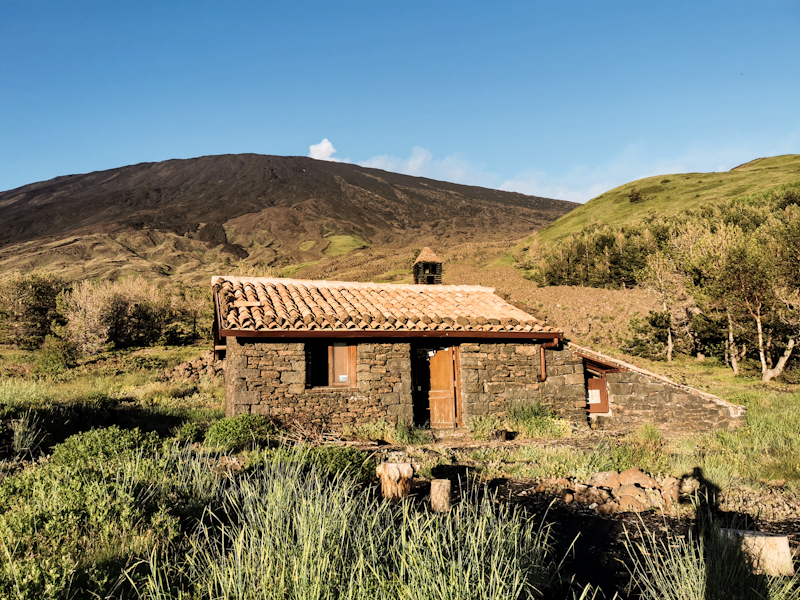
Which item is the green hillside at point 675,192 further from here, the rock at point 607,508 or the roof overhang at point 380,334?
the rock at point 607,508

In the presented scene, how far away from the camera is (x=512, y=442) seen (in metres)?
11.0

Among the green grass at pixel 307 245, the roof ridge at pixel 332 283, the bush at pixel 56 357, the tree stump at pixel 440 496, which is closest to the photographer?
the tree stump at pixel 440 496

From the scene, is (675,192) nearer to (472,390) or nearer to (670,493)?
(472,390)

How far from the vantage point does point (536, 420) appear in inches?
489

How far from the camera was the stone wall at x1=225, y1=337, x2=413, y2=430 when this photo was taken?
1115 cm

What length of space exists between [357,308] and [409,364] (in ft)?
6.36

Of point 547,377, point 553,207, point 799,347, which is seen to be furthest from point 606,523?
point 553,207

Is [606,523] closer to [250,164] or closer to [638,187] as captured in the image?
[638,187]

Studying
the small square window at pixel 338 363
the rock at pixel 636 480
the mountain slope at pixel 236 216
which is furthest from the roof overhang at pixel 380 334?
the mountain slope at pixel 236 216

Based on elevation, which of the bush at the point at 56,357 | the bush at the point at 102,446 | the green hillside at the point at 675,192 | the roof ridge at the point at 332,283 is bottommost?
the bush at the point at 102,446

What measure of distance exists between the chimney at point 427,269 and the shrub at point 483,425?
5.84 metres

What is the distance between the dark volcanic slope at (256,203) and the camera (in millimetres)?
125188

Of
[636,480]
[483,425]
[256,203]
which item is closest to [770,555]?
[636,480]

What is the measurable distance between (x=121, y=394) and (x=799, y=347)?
1037 inches
